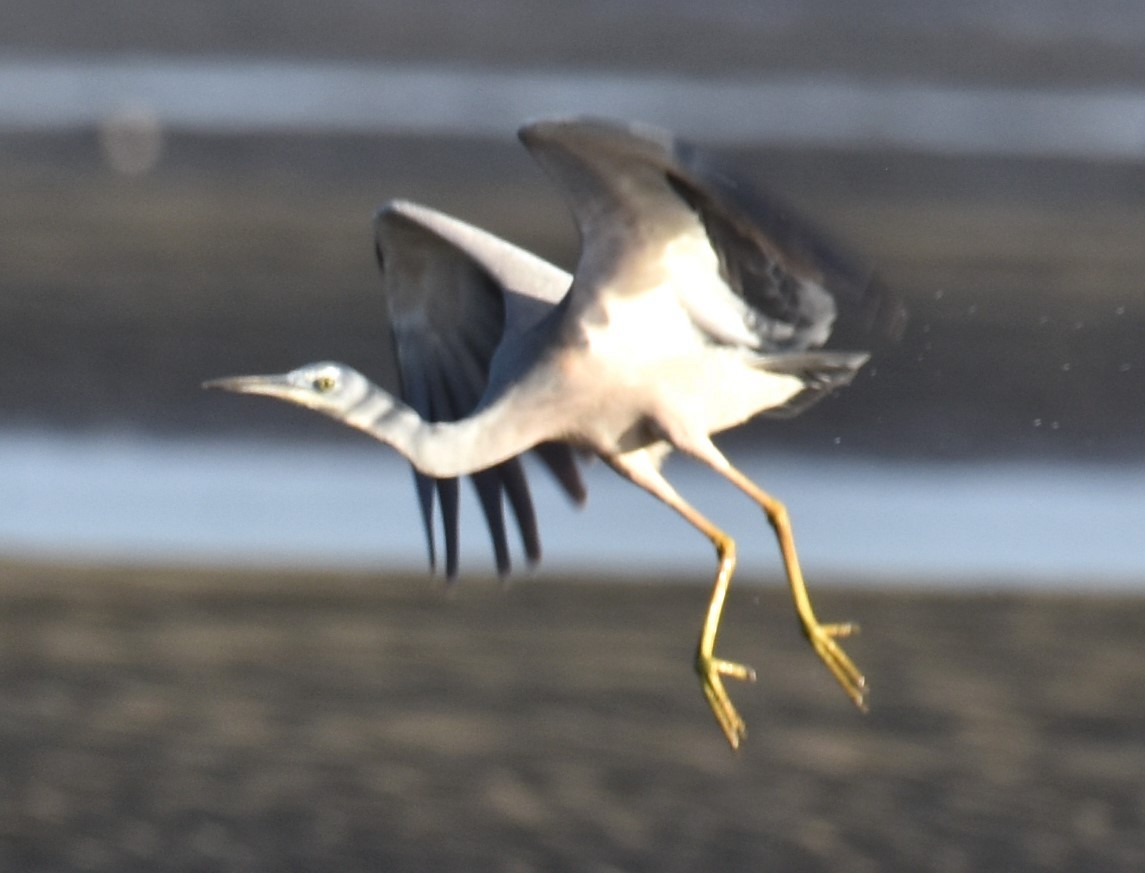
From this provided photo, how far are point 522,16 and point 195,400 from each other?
967 inches

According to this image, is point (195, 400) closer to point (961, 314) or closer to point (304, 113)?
point (961, 314)

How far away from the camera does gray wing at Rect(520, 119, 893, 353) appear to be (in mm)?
9328

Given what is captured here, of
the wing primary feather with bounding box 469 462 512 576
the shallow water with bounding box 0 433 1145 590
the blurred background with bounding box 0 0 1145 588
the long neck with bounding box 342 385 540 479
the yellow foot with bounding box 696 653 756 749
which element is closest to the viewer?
the long neck with bounding box 342 385 540 479

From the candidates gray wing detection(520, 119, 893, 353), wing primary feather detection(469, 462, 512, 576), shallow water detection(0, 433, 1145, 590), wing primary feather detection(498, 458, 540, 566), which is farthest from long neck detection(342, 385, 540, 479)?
shallow water detection(0, 433, 1145, 590)

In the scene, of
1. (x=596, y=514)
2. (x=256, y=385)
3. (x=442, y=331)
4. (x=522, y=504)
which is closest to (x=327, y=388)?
(x=256, y=385)

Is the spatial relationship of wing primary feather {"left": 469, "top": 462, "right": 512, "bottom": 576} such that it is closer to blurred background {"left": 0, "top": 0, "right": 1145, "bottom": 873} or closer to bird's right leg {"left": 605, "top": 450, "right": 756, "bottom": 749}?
bird's right leg {"left": 605, "top": 450, "right": 756, "bottom": 749}

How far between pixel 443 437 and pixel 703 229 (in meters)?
1.07

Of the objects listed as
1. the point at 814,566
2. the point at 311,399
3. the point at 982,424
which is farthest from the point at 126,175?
the point at 311,399

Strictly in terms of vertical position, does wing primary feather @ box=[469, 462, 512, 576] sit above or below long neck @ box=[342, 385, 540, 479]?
below

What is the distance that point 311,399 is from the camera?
32.0 feet

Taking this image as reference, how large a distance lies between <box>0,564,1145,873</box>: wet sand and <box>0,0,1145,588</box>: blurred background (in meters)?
0.59

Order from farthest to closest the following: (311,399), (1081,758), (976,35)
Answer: (976,35) → (1081,758) → (311,399)

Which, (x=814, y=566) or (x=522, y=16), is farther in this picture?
(x=522, y=16)

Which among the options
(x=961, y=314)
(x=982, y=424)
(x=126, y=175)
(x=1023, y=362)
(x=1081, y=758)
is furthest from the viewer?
(x=126, y=175)
